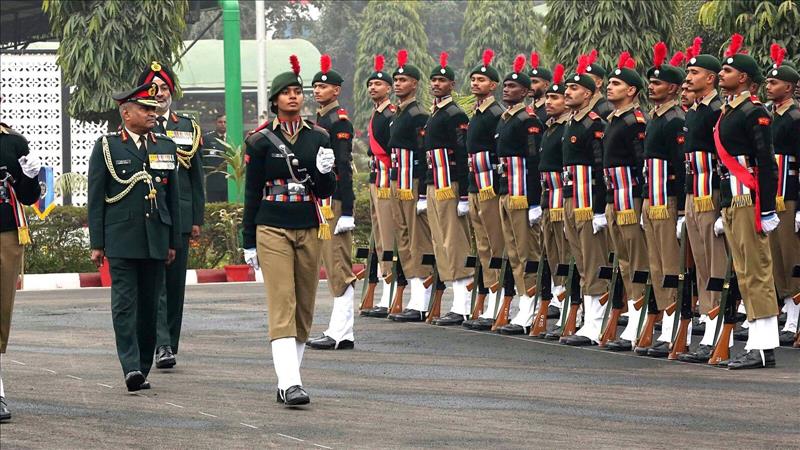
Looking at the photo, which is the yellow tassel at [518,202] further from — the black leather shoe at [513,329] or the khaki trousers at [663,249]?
the khaki trousers at [663,249]

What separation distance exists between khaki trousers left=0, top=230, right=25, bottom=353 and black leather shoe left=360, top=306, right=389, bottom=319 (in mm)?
6509

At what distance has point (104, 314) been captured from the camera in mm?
16703

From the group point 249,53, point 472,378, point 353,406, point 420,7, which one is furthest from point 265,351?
point 420,7

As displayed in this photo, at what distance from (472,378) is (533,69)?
4797mm

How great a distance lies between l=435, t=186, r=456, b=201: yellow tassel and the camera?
15.4 meters

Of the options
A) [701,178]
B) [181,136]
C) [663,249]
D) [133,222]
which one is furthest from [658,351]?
[133,222]

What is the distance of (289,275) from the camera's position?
408 inches

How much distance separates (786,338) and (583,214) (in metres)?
1.88

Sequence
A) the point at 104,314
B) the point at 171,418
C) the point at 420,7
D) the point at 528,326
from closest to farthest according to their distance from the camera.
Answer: the point at 171,418
the point at 528,326
the point at 104,314
the point at 420,7

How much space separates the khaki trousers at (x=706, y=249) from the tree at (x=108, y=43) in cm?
1191

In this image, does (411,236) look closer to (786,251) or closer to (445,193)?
(445,193)

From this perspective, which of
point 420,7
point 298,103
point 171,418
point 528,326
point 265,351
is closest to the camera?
point 171,418

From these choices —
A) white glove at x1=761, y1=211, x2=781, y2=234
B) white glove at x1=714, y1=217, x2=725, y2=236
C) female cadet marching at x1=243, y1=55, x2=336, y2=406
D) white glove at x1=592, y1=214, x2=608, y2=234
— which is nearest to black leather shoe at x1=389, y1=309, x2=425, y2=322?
white glove at x1=592, y1=214, x2=608, y2=234

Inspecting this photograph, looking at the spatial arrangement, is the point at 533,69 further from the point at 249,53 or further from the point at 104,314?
the point at 249,53
